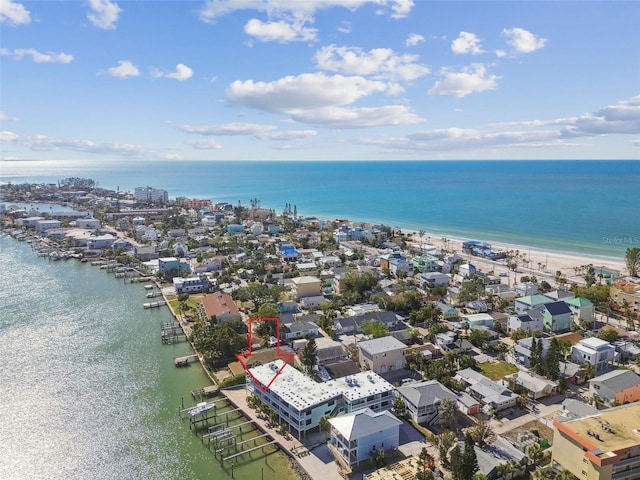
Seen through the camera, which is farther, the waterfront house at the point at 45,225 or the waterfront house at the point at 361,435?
the waterfront house at the point at 45,225

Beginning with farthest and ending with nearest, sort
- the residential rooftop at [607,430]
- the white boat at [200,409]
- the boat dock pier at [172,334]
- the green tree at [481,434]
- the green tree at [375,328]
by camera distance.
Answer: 1. the boat dock pier at [172,334]
2. the green tree at [375,328]
3. the white boat at [200,409]
4. the green tree at [481,434]
5. the residential rooftop at [607,430]

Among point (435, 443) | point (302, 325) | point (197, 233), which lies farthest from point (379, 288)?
point (197, 233)

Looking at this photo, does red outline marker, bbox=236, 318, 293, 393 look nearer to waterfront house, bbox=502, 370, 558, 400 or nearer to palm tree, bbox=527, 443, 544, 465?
palm tree, bbox=527, 443, 544, 465

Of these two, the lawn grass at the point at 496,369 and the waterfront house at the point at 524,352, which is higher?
the waterfront house at the point at 524,352

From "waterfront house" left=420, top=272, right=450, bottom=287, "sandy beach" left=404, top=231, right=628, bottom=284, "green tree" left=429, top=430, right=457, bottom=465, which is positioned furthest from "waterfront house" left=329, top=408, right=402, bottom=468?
"sandy beach" left=404, top=231, right=628, bottom=284

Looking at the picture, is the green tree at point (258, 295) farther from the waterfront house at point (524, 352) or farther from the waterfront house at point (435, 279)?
the waterfront house at point (524, 352)

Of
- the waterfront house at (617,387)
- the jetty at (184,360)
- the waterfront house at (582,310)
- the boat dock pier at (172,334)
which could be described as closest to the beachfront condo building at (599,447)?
the waterfront house at (617,387)

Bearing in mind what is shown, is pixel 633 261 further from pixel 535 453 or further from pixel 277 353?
pixel 277 353

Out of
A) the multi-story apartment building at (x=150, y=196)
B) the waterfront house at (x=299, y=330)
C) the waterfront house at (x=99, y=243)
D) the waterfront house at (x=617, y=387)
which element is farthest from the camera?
the multi-story apartment building at (x=150, y=196)
